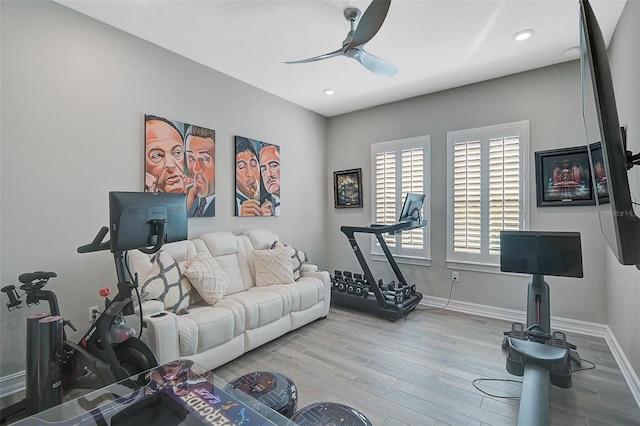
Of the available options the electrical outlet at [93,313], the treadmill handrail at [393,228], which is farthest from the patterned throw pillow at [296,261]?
the electrical outlet at [93,313]

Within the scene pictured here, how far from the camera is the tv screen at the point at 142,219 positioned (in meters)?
1.76

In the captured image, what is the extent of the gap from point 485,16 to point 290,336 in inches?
137

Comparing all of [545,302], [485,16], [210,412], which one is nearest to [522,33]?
[485,16]

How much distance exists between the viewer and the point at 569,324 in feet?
11.0

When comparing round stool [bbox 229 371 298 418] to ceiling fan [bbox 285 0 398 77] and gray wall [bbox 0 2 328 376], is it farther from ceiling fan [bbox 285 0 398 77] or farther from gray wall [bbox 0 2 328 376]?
ceiling fan [bbox 285 0 398 77]

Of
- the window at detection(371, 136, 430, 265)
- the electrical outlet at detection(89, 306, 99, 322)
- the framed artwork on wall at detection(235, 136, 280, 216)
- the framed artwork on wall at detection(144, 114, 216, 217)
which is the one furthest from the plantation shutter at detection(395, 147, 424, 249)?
the electrical outlet at detection(89, 306, 99, 322)

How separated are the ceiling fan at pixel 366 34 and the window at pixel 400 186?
1.65m

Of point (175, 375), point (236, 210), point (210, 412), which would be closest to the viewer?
point (210, 412)

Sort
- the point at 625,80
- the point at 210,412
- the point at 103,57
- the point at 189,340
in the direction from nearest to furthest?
1. the point at 210,412
2. the point at 189,340
3. the point at 625,80
4. the point at 103,57

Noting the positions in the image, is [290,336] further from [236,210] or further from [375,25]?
[375,25]

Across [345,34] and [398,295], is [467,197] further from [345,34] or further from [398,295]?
[345,34]

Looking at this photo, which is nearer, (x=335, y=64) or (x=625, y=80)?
(x=625, y=80)

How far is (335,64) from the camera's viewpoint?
339cm

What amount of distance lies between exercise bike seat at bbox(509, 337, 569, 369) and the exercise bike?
100 inches
